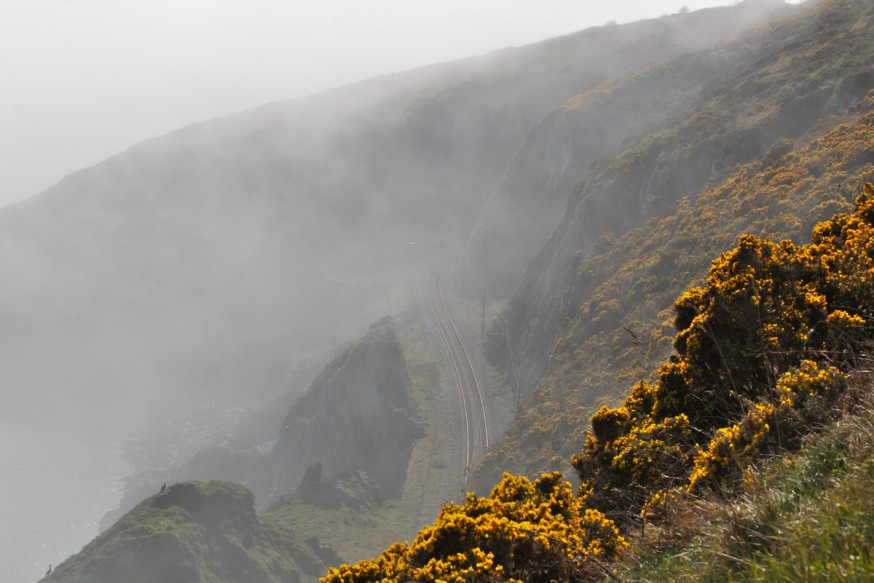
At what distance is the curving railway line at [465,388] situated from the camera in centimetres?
6006

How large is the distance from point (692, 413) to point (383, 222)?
138888mm

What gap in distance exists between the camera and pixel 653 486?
31.9 feet

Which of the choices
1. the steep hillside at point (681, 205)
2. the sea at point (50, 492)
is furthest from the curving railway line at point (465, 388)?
the sea at point (50, 492)

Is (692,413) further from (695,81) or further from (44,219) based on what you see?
(44,219)

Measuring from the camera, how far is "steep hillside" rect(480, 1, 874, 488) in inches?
1485

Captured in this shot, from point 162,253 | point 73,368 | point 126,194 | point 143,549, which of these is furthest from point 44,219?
point 143,549

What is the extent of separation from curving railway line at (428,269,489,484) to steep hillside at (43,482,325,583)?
17152 mm

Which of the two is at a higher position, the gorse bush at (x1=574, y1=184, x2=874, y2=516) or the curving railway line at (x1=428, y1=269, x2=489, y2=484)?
the gorse bush at (x1=574, y1=184, x2=874, y2=516)

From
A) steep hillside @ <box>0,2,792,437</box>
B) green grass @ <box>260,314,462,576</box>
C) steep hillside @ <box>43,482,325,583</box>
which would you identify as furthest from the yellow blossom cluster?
steep hillside @ <box>0,2,792,437</box>

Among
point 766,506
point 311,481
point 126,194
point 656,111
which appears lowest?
point 311,481

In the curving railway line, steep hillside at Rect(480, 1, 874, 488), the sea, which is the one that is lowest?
the sea

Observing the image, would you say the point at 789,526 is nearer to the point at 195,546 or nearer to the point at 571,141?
the point at 195,546

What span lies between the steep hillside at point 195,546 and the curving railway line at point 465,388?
17.2 meters

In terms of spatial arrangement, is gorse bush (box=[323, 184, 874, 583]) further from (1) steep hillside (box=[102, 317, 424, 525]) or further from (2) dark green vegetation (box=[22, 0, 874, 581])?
(1) steep hillside (box=[102, 317, 424, 525])
